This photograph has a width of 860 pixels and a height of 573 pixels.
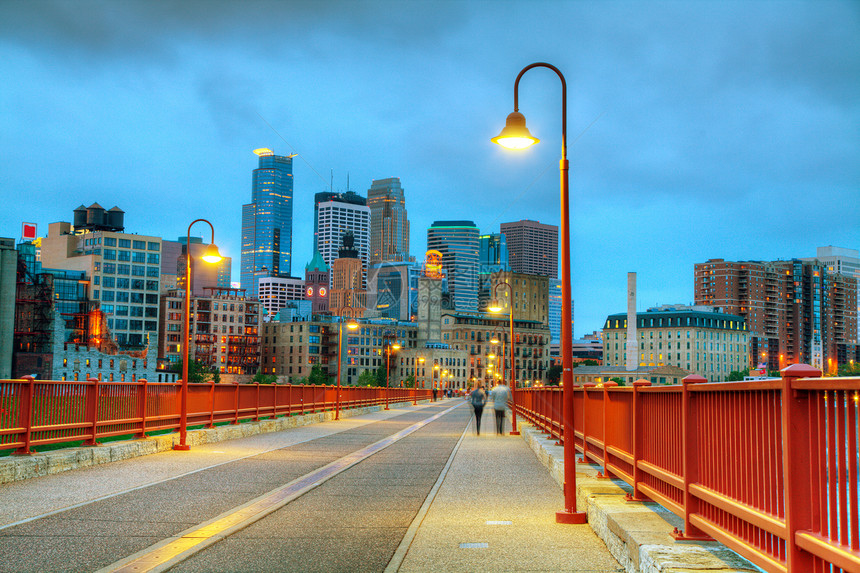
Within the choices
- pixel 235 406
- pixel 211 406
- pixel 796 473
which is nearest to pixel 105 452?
pixel 211 406

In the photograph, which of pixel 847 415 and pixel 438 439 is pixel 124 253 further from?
pixel 847 415

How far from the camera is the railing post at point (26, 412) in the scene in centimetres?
1501

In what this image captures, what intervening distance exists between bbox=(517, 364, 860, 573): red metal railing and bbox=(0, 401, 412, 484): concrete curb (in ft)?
33.8

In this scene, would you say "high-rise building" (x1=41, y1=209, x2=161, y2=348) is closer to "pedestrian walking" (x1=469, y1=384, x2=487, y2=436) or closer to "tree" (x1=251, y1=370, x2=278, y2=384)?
"tree" (x1=251, y1=370, x2=278, y2=384)

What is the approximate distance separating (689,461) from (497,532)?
12.0ft

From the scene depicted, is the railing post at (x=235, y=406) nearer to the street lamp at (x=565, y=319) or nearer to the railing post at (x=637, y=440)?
the street lamp at (x=565, y=319)

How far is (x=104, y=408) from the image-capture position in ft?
60.4

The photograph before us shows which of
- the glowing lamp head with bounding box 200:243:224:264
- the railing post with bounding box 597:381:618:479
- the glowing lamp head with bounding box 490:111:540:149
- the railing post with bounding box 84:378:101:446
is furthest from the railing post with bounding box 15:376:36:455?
the railing post with bounding box 597:381:618:479

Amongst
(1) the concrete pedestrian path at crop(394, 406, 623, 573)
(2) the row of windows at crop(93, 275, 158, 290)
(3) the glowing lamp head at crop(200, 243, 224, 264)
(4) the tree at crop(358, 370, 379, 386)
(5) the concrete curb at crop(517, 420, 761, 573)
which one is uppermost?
(2) the row of windows at crop(93, 275, 158, 290)

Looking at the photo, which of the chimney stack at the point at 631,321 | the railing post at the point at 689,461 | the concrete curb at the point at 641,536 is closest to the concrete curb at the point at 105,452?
the concrete curb at the point at 641,536

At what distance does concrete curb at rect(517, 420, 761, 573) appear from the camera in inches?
243

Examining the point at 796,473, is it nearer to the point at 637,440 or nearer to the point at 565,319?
the point at 637,440

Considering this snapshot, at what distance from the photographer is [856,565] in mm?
3990

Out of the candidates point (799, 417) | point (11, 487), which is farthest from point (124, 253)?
point (799, 417)
